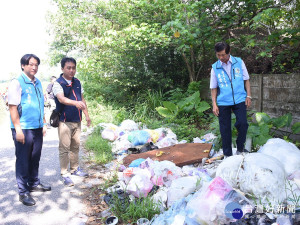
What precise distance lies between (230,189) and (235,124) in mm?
1659

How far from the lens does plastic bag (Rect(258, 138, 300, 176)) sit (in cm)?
327

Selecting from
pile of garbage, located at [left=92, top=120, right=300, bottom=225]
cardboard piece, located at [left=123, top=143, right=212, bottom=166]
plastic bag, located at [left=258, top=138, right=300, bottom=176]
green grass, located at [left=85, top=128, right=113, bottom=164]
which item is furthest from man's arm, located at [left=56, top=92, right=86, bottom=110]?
plastic bag, located at [left=258, top=138, right=300, bottom=176]

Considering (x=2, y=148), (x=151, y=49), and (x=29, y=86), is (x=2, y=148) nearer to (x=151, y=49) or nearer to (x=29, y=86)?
(x=29, y=86)

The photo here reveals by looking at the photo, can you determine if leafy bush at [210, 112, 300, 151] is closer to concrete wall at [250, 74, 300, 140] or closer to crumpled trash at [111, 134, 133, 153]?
concrete wall at [250, 74, 300, 140]

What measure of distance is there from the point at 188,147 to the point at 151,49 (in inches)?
191

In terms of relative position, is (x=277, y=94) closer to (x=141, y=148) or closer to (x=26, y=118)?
(x=141, y=148)

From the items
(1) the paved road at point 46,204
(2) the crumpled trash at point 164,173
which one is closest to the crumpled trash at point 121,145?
(1) the paved road at point 46,204

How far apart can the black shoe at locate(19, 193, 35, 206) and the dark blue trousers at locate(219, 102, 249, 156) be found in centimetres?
295

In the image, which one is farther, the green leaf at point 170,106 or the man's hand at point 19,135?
the green leaf at point 170,106

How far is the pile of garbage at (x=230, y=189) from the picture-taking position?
2.36 meters

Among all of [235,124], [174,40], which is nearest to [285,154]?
[235,124]

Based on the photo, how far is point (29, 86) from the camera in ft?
11.2

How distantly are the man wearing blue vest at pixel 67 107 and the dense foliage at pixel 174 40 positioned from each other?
118 inches

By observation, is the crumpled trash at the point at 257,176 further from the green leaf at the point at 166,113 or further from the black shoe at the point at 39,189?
the green leaf at the point at 166,113
